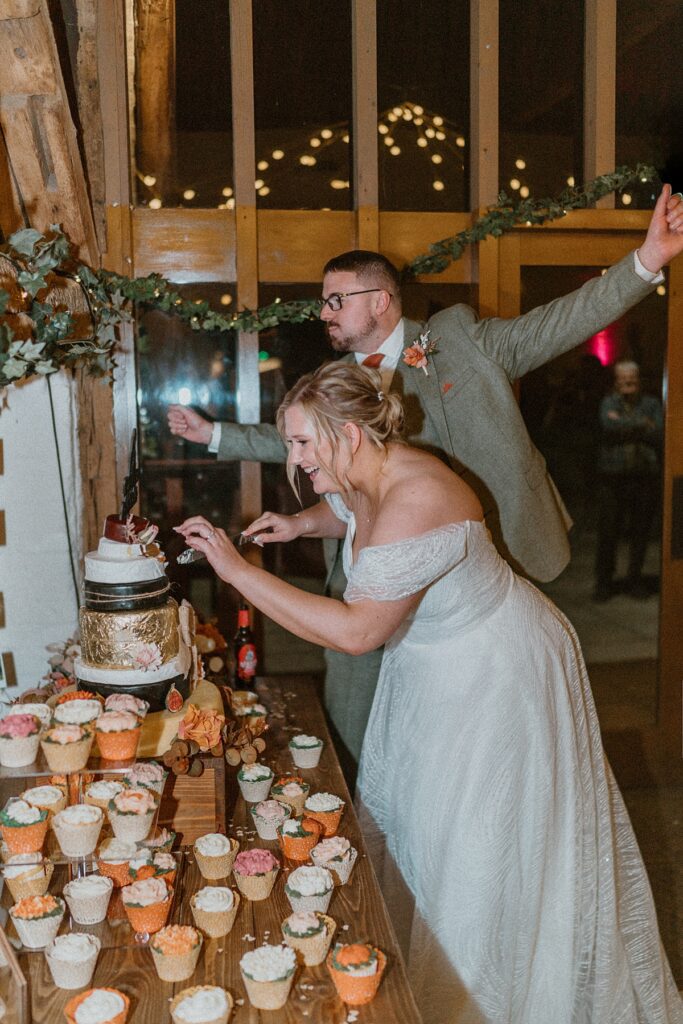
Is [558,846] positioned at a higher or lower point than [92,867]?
lower

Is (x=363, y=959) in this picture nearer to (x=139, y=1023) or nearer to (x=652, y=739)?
(x=139, y=1023)

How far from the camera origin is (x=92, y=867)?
1701 millimetres

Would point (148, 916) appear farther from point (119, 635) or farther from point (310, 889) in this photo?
point (119, 635)

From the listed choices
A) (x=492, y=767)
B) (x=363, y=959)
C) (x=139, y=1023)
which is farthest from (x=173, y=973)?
(x=492, y=767)

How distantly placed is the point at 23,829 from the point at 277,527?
1107 millimetres

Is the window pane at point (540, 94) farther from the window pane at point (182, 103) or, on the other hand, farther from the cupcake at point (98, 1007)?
the cupcake at point (98, 1007)

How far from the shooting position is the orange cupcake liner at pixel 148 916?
4.98 feet

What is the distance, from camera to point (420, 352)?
2.87 meters

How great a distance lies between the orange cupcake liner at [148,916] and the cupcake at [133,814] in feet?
0.36

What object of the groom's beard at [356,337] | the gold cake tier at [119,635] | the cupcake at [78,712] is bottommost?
the cupcake at [78,712]

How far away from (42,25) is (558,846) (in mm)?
2249

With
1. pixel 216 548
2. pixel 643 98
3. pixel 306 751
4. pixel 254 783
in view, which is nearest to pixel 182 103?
pixel 643 98

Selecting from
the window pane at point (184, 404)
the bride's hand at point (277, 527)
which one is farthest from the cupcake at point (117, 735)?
the window pane at point (184, 404)

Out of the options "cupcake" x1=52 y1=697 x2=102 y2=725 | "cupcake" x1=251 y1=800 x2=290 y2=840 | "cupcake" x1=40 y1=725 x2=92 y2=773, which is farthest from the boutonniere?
"cupcake" x1=40 y1=725 x2=92 y2=773
